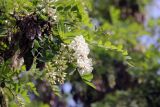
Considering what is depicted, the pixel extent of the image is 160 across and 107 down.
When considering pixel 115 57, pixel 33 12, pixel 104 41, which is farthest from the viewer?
pixel 115 57

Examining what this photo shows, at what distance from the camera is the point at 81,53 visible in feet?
8.51

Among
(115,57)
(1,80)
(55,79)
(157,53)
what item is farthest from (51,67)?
(115,57)

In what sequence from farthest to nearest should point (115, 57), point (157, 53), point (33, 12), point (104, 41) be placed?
point (115, 57), point (157, 53), point (104, 41), point (33, 12)

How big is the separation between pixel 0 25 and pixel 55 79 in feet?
1.24

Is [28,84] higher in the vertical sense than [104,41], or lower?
lower

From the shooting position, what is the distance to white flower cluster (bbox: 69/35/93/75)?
102 inches

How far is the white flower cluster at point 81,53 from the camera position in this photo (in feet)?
8.53

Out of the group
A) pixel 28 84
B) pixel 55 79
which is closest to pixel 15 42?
pixel 55 79

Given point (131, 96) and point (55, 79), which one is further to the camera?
point (131, 96)

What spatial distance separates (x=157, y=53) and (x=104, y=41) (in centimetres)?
323

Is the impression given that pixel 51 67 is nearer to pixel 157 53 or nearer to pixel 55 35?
pixel 55 35

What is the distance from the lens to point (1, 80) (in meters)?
2.75

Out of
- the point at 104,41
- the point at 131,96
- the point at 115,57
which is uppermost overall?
the point at 104,41

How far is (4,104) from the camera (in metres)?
2.70
